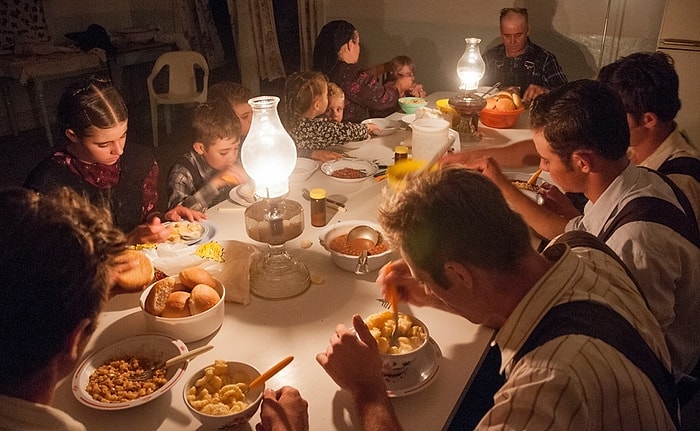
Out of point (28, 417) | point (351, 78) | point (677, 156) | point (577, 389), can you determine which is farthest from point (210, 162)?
point (577, 389)

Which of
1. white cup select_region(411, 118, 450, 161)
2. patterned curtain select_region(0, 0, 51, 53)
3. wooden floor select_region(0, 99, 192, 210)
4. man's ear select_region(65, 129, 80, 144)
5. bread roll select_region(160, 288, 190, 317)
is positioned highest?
patterned curtain select_region(0, 0, 51, 53)

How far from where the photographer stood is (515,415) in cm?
91

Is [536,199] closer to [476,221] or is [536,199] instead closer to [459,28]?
[476,221]

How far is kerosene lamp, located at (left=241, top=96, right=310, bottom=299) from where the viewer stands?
1606mm

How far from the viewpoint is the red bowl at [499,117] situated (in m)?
3.10

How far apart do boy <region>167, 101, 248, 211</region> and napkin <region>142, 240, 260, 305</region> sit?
2.17 ft

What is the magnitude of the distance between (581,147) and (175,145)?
190 inches

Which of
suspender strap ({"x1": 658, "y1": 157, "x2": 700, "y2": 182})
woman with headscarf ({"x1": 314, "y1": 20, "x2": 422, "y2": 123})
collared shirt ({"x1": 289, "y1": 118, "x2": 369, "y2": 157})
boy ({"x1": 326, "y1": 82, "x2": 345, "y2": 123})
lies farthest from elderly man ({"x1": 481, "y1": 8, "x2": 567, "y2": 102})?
suspender strap ({"x1": 658, "y1": 157, "x2": 700, "y2": 182})

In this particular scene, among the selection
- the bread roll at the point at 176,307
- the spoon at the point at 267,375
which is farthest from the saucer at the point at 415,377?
the bread roll at the point at 176,307

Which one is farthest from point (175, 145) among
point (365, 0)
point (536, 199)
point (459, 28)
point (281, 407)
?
point (281, 407)

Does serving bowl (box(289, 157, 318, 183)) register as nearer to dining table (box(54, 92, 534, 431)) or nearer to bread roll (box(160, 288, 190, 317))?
dining table (box(54, 92, 534, 431))

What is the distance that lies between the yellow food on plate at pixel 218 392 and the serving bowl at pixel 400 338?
32 cm

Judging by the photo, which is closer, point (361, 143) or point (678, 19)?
point (361, 143)

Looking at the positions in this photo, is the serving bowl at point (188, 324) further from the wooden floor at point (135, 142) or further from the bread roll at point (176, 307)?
the wooden floor at point (135, 142)
